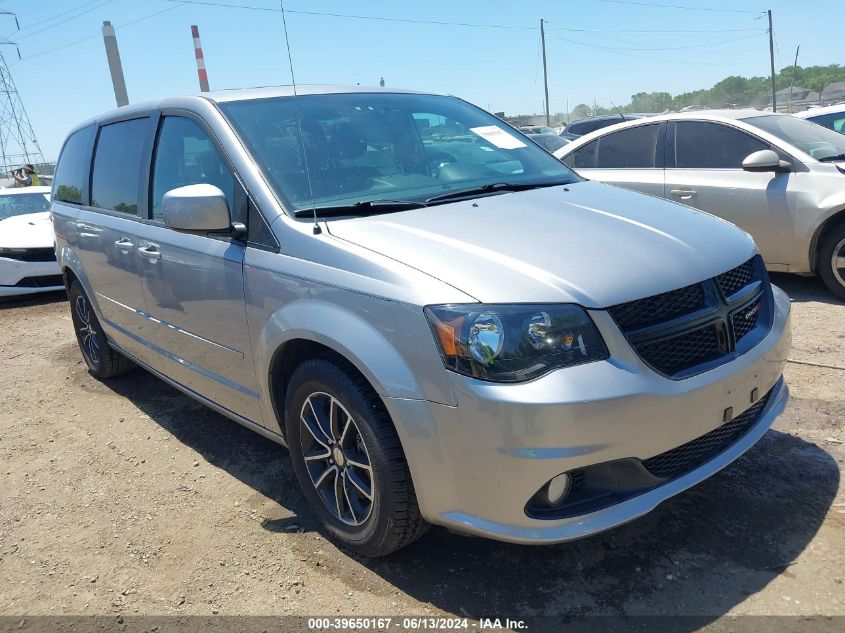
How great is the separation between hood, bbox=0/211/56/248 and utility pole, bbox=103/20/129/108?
31.2 feet

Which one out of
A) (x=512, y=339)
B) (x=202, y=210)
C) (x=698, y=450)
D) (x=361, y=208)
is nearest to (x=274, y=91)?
(x=202, y=210)

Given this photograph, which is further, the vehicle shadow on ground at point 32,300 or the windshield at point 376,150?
the vehicle shadow on ground at point 32,300

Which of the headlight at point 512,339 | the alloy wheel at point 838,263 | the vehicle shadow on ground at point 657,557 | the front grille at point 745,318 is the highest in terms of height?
the headlight at point 512,339

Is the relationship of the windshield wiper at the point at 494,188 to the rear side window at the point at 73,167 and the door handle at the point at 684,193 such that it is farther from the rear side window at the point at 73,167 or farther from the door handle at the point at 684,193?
the door handle at the point at 684,193

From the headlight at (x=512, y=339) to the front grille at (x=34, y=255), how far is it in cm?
787

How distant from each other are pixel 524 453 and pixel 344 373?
754 mm

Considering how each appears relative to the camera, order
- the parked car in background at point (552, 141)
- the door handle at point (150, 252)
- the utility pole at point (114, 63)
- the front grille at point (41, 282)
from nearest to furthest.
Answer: the door handle at point (150, 252)
the front grille at point (41, 282)
the parked car in background at point (552, 141)
the utility pole at point (114, 63)

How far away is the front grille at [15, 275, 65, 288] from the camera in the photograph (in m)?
8.58

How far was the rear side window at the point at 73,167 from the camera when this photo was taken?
15.8 ft

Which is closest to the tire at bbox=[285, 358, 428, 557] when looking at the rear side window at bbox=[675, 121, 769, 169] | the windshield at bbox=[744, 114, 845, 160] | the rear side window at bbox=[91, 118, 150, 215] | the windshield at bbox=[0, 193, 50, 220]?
the rear side window at bbox=[91, 118, 150, 215]

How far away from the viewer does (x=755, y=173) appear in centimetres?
587

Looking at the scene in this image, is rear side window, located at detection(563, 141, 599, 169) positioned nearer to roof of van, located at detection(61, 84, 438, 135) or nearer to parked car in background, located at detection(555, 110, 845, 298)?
parked car in background, located at detection(555, 110, 845, 298)

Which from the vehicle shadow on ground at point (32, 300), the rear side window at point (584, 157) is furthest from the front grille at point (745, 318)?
the vehicle shadow on ground at point (32, 300)

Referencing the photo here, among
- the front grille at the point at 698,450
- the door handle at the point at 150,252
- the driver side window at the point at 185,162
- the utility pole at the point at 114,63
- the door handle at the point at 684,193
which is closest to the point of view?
the front grille at the point at 698,450
